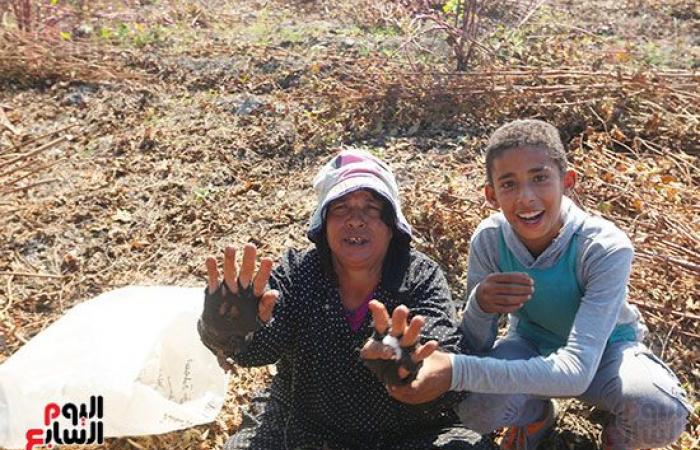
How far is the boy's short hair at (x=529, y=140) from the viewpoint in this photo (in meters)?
1.72

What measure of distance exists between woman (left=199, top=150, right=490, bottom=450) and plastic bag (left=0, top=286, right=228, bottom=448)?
422 mm

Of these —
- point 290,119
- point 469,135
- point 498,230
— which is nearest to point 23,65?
point 290,119

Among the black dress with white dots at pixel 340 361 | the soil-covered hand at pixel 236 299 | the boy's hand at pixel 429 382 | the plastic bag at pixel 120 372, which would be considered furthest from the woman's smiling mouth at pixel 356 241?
the plastic bag at pixel 120 372

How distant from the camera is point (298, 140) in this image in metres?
3.98

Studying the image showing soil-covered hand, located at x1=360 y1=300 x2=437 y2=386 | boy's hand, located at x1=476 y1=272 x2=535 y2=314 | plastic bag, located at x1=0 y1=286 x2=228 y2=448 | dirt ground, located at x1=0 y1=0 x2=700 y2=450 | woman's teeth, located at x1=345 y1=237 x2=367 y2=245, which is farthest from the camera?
dirt ground, located at x1=0 y1=0 x2=700 y2=450

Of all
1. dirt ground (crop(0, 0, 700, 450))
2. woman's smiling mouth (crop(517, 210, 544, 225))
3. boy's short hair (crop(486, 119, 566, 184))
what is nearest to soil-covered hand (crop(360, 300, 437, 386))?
woman's smiling mouth (crop(517, 210, 544, 225))

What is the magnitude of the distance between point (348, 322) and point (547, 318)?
54 centimetres

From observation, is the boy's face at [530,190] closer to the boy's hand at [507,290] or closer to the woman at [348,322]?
the boy's hand at [507,290]

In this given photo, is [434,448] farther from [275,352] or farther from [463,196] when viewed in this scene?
[463,196]

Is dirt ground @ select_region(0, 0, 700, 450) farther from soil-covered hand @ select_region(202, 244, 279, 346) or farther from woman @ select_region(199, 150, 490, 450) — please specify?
soil-covered hand @ select_region(202, 244, 279, 346)

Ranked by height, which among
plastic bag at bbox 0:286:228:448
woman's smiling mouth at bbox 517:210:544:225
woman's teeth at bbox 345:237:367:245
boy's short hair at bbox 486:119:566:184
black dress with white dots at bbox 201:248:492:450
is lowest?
plastic bag at bbox 0:286:228:448

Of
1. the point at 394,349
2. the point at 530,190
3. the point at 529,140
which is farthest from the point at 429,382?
the point at 529,140

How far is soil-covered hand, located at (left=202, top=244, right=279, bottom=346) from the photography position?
1622 millimetres

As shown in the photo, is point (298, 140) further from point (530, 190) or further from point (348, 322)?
point (530, 190)
